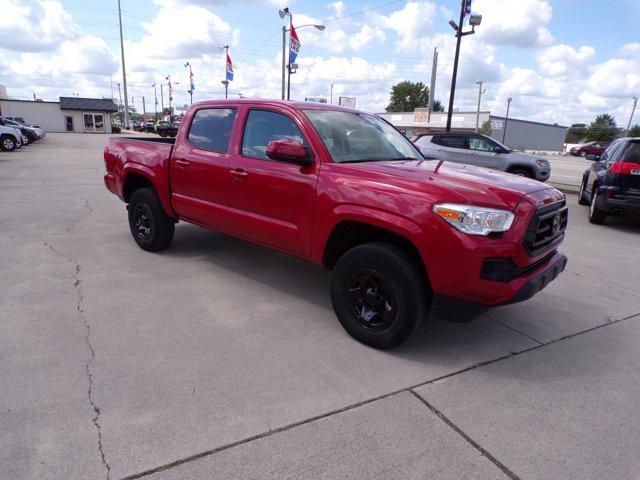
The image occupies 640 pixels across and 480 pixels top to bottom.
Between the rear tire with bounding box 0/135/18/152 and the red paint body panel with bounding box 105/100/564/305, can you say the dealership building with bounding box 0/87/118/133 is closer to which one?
the rear tire with bounding box 0/135/18/152

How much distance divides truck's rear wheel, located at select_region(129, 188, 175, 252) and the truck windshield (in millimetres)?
2461

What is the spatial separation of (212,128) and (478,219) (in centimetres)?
305

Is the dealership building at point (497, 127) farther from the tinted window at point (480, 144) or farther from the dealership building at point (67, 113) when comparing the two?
the tinted window at point (480, 144)

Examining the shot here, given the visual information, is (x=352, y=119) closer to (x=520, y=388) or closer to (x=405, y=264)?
(x=405, y=264)

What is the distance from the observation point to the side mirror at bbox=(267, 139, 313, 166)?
137 inches

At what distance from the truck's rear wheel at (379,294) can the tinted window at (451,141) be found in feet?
36.0

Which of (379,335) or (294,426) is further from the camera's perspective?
(379,335)

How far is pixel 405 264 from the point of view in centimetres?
309

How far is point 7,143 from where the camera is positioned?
22375 millimetres

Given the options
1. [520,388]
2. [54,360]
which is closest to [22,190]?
[54,360]

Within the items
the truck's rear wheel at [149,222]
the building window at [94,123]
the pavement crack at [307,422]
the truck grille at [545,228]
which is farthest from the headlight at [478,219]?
the building window at [94,123]

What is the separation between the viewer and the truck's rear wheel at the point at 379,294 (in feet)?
10.2

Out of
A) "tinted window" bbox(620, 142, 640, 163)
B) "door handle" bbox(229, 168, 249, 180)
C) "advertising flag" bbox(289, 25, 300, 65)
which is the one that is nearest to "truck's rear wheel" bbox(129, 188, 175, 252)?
"door handle" bbox(229, 168, 249, 180)

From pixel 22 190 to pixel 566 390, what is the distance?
11.5 meters
